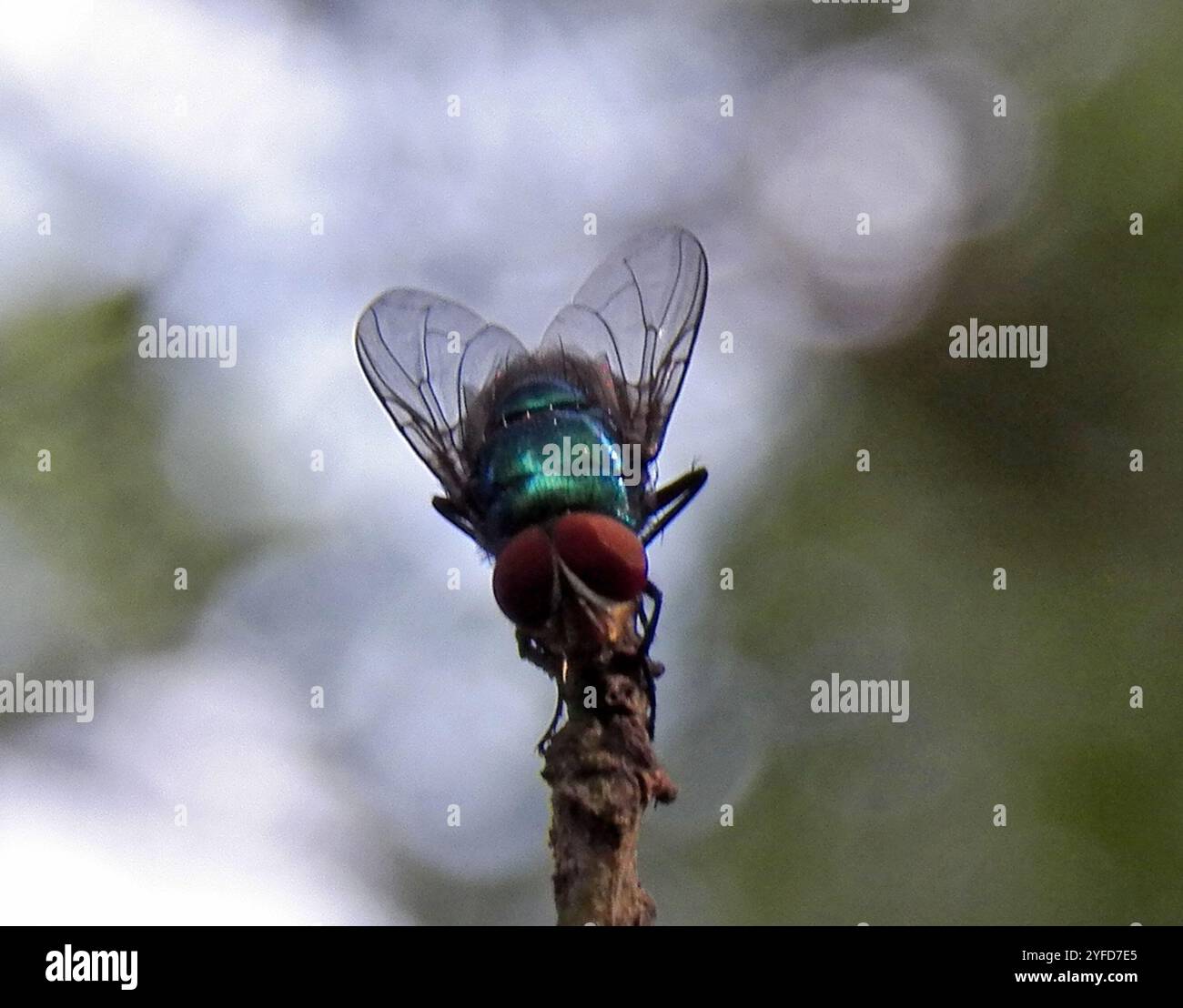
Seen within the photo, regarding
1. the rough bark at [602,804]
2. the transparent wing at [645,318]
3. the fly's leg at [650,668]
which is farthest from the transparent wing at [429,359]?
the rough bark at [602,804]

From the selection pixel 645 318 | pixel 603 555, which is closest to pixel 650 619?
pixel 603 555

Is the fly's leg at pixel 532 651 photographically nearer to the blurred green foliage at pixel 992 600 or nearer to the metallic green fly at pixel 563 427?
the metallic green fly at pixel 563 427

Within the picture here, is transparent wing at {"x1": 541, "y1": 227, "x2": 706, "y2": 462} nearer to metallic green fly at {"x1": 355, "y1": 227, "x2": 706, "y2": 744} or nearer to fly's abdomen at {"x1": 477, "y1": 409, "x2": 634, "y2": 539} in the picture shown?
metallic green fly at {"x1": 355, "y1": 227, "x2": 706, "y2": 744}

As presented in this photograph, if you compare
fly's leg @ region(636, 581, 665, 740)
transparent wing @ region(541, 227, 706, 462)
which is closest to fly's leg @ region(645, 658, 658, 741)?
Result: fly's leg @ region(636, 581, 665, 740)

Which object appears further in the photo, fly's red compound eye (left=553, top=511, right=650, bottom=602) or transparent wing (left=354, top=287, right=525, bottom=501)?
transparent wing (left=354, top=287, right=525, bottom=501)
